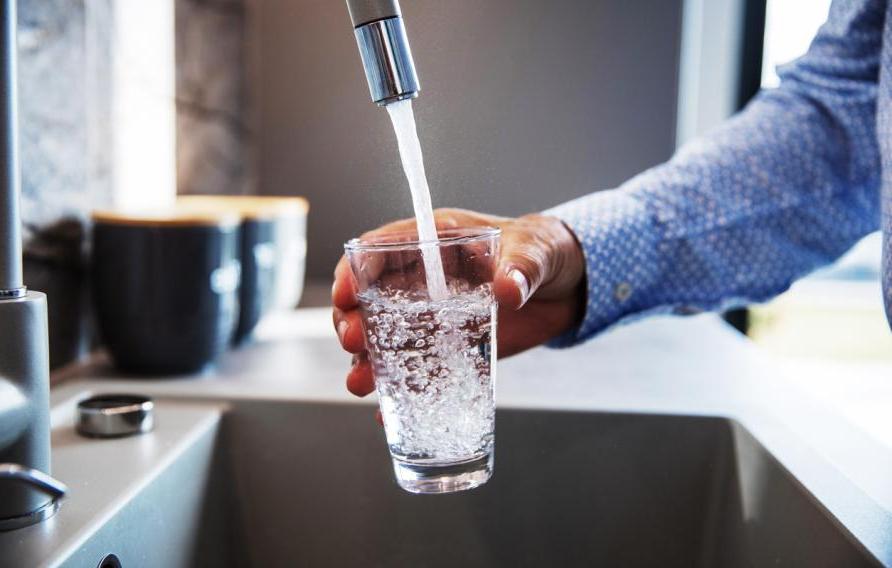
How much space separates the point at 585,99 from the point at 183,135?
2.63ft

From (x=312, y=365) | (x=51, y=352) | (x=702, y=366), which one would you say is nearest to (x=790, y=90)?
(x=702, y=366)

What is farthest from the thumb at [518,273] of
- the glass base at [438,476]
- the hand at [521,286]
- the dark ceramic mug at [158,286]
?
the dark ceramic mug at [158,286]

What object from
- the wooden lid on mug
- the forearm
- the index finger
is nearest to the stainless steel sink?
the forearm

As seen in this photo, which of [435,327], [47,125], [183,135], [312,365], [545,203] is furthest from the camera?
[183,135]

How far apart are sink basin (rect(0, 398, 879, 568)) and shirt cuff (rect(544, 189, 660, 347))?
9 centimetres

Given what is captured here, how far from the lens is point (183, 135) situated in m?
1.38

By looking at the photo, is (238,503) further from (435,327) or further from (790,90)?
(790,90)

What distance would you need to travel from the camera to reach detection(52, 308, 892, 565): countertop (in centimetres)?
67

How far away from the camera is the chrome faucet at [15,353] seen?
52cm

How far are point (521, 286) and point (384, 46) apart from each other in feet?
0.57

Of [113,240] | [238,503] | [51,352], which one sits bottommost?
[238,503]

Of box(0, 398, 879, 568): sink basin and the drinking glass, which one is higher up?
the drinking glass

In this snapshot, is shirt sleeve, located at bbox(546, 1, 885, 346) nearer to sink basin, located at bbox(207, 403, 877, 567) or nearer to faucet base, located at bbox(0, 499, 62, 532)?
sink basin, located at bbox(207, 403, 877, 567)

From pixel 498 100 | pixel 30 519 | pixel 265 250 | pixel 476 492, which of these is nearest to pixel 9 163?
pixel 30 519
